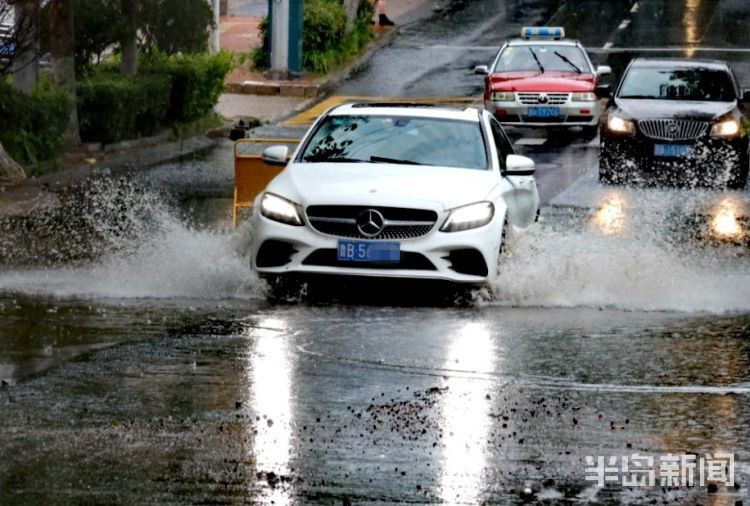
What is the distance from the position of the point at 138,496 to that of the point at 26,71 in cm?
1764

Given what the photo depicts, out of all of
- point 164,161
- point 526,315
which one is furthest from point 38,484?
point 164,161

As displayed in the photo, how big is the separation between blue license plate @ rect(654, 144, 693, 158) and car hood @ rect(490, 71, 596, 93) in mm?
6402

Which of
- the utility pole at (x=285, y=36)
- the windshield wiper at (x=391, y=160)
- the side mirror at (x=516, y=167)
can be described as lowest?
the utility pole at (x=285, y=36)

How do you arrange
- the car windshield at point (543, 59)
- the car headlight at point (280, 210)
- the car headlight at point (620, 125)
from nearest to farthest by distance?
the car headlight at point (280, 210) < the car headlight at point (620, 125) < the car windshield at point (543, 59)

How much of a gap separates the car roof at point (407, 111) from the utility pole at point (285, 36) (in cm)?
2149

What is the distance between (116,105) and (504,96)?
7.13 m

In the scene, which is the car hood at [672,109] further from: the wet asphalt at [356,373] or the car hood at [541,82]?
the car hood at [541,82]

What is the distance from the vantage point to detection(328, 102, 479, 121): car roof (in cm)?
1427

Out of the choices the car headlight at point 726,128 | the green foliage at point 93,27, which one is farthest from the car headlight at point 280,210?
the green foliage at point 93,27

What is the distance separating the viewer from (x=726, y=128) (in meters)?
22.7

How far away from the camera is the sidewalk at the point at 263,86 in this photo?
32.9 m

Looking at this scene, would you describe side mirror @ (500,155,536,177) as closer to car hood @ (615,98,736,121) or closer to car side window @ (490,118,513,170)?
car side window @ (490,118,513,170)

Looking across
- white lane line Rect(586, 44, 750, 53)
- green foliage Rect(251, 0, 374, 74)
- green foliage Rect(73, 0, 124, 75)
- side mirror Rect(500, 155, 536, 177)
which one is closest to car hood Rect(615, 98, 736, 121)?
green foliage Rect(73, 0, 124, 75)

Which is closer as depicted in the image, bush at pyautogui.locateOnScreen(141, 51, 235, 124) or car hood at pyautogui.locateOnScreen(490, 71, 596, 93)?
bush at pyautogui.locateOnScreen(141, 51, 235, 124)
